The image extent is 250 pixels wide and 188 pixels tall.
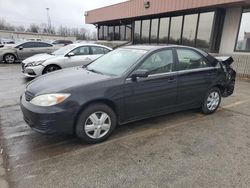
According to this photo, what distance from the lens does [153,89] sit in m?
3.88

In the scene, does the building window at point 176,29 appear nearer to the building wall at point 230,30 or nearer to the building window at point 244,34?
the building wall at point 230,30

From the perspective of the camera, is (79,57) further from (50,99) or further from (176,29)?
(176,29)

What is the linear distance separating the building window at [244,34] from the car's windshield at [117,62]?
26.9 feet

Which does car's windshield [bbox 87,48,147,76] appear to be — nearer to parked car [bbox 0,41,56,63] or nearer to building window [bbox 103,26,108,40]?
parked car [bbox 0,41,56,63]

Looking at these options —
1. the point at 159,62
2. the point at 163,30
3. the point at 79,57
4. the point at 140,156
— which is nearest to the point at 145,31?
the point at 163,30

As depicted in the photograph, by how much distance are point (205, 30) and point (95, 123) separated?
10289mm

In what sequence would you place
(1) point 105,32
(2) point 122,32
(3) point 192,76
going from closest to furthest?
1. (3) point 192,76
2. (2) point 122,32
3. (1) point 105,32

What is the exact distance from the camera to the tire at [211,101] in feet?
15.7

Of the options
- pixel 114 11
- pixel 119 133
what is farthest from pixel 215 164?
pixel 114 11

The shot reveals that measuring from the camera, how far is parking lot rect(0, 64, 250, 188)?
2.63 metres

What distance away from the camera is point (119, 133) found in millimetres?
3893

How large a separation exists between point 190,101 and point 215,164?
1.76 m

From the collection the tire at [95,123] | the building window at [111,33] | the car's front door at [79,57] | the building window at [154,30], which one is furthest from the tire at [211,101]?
the building window at [111,33]

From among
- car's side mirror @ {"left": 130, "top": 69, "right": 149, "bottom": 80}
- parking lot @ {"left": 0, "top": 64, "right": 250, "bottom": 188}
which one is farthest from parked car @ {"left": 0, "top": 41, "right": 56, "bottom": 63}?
car's side mirror @ {"left": 130, "top": 69, "right": 149, "bottom": 80}
